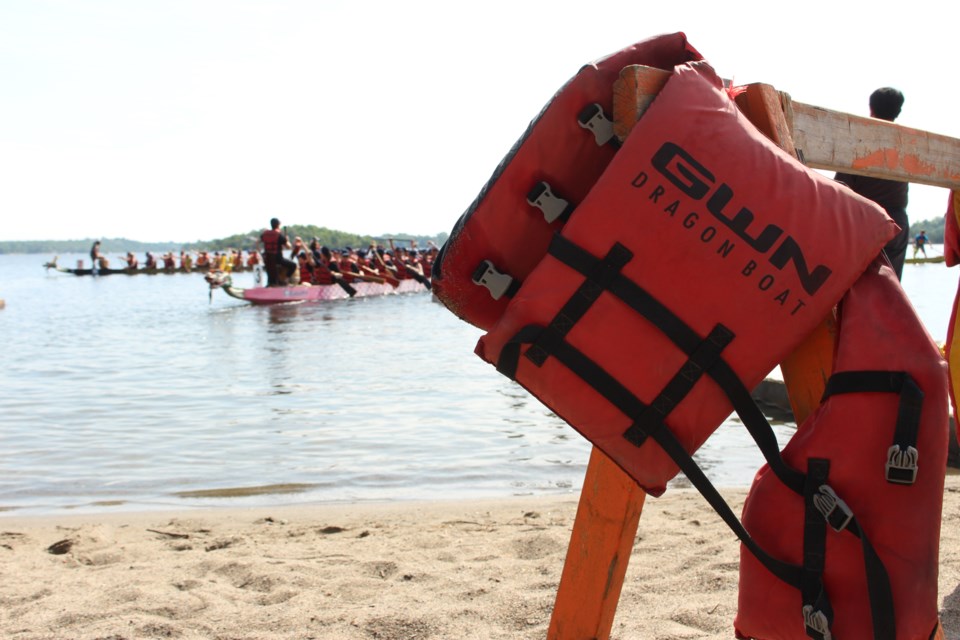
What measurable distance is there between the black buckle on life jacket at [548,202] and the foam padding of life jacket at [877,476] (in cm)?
62

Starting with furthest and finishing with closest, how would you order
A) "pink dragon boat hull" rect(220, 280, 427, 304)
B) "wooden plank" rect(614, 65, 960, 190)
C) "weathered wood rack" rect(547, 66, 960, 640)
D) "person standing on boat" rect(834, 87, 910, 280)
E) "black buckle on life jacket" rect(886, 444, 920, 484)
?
"pink dragon boat hull" rect(220, 280, 427, 304), "person standing on boat" rect(834, 87, 910, 280), "weathered wood rack" rect(547, 66, 960, 640), "wooden plank" rect(614, 65, 960, 190), "black buckle on life jacket" rect(886, 444, 920, 484)

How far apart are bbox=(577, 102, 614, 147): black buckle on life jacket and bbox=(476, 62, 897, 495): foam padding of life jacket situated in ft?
0.31

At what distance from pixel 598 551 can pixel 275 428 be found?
23.8 ft

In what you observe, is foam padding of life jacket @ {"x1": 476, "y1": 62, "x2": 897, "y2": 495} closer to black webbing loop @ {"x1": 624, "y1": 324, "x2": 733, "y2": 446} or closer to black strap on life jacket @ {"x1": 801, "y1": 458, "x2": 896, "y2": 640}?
black webbing loop @ {"x1": 624, "y1": 324, "x2": 733, "y2": 446}

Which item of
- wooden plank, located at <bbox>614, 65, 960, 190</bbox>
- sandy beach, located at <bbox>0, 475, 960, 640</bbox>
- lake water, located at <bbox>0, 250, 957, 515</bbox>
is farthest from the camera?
lake water, located at <bbox>0, 250, 957, 515</bbox>

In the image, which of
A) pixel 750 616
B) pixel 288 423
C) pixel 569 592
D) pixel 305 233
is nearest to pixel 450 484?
pixel 288 423

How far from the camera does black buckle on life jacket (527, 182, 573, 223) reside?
72.8 inches

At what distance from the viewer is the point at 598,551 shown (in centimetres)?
220

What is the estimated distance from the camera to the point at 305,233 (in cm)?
15312

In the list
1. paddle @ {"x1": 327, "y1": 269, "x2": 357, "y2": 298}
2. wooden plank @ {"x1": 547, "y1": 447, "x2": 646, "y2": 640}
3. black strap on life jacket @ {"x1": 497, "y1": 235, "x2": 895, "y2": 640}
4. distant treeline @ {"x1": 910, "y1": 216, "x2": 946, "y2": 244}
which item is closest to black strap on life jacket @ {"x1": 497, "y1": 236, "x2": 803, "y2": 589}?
black strap on life jacket @ {"x1": 497, "y1": 235, "x2": 895, "y2": 640}

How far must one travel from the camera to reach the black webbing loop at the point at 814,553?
5.75ft

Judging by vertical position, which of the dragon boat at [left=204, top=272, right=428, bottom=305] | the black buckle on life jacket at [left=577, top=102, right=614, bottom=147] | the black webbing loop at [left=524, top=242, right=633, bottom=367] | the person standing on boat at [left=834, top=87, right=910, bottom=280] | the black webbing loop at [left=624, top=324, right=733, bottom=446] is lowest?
the dragon boat at [left=204, top=272, right=428, bottom=305]

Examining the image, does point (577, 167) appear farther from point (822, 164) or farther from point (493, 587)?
point (493, 587)

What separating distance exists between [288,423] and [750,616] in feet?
25.8
